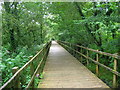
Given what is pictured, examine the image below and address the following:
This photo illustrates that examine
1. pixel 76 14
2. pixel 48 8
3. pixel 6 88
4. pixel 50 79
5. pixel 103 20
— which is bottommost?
pixel 50 79

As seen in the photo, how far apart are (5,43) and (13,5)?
108 inches

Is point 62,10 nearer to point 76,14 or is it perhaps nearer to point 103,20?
point 76,14

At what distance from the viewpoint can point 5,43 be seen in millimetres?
9000

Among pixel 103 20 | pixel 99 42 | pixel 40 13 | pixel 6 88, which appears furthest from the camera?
pixel 40 13

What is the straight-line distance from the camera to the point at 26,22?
353 inches

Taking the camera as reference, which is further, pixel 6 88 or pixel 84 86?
pixel 84 86

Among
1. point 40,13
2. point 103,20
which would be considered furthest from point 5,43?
point 103,20

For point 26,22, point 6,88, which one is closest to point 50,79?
point 6,88

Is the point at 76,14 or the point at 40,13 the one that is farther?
the point at 40,13

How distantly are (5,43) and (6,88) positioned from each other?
27.0ft

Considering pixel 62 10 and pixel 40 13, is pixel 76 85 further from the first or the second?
pixel 40 13

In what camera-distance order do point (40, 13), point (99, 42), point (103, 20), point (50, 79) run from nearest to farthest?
point (50, 79)
point (103, 20)
point (99, 42)
point (40, 13)

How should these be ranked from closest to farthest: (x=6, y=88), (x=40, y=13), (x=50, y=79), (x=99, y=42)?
(x=6, y=88) → (x=50, y=79) → (x=99, y=42) → (x=40, y=13)

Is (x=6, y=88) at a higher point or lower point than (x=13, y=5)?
lower
